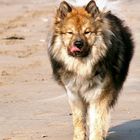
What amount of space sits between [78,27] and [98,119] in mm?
A: 1154

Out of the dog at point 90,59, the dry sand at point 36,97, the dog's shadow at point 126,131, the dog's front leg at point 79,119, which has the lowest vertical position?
the dry sand at point 36,97

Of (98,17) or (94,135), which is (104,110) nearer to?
(94,135)

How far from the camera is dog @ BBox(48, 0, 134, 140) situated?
7.72m

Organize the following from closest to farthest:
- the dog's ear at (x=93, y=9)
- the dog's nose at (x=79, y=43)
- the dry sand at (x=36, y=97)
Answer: the dog's nose at (x=79, y=43)
the dog's ear at (x=93, y=9)
the dry sand at (x=36, y=97)

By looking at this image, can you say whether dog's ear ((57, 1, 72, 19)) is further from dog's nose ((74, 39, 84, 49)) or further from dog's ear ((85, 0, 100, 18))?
dog's nose ((74, 39, 84, 49))

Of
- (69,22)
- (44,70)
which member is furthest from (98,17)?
(44,70)

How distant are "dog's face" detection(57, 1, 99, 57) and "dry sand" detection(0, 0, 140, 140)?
42 centimetres

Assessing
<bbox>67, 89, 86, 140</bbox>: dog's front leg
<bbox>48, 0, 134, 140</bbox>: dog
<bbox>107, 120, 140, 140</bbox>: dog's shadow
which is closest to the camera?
<bbox>48, 0, 134, 140</bbox>: dog

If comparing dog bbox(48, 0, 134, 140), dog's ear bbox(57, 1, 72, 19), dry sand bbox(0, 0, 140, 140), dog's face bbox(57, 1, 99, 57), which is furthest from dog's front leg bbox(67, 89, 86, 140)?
dog's ear bbox(57, 1, 72, 19)

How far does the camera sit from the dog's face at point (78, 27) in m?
7.62

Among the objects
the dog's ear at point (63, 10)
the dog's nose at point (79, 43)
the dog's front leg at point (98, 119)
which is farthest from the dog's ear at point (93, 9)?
the dog's front leg at point (98, 119)

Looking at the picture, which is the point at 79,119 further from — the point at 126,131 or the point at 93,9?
the point at 93,9

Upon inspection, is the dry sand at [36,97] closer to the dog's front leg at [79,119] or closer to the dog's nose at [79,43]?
the dog's front leg at [79,119]

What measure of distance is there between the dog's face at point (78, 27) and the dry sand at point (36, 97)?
0.42 meters
